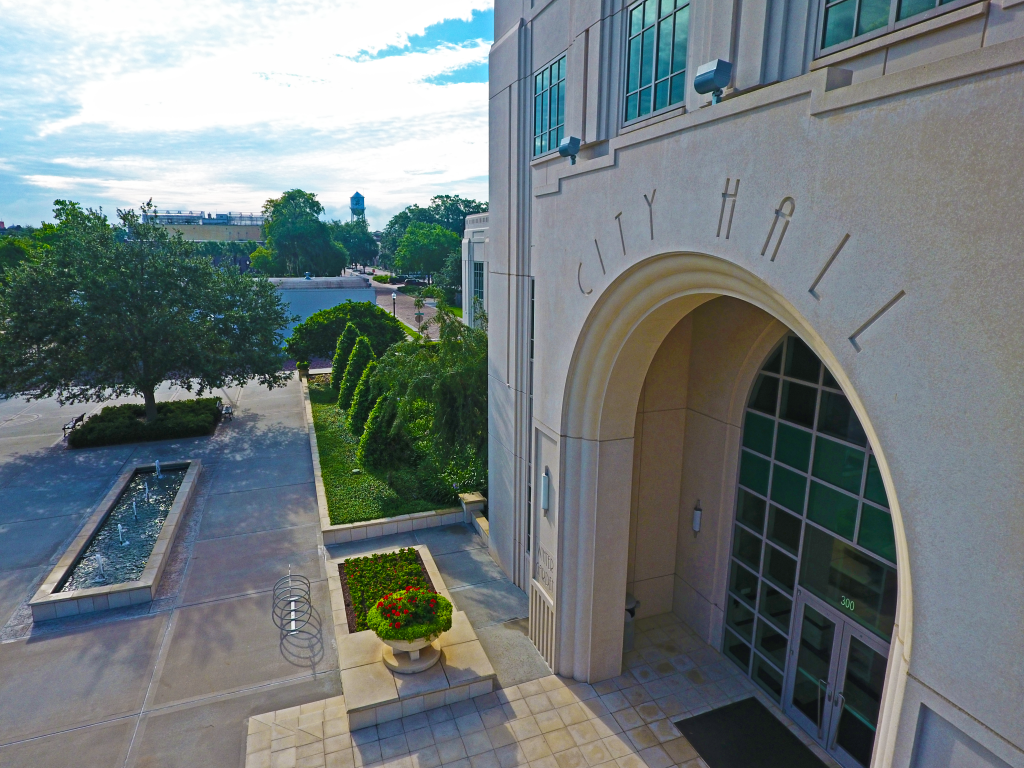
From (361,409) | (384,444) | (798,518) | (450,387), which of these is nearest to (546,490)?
(798,518)

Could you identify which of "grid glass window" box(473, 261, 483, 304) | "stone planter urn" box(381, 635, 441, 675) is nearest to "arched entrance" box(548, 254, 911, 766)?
"stone planter urn" box(381, 635, 441, 675)

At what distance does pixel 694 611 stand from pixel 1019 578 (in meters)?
7.55

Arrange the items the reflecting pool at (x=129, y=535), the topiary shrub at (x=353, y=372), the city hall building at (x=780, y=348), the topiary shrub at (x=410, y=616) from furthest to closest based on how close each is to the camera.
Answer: the topiary shrub at (x=353, y=372) → the reflecting pool at (x=129, y=535) → the topiary shrub at (x=410, y=616) → the city hall building at (x=780, y=348)

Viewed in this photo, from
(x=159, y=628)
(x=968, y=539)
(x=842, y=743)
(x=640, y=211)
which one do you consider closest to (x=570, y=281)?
(x=640, y=211)

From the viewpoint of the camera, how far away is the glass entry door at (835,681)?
748cm

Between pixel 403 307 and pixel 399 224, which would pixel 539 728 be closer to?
pixel 403 307

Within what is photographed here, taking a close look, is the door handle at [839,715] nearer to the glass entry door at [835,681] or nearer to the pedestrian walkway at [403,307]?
the glass entry door at [835,681]

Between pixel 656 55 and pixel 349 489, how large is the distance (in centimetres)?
1311

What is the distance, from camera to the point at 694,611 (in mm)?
10617

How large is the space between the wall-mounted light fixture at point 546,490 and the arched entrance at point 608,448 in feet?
0.58

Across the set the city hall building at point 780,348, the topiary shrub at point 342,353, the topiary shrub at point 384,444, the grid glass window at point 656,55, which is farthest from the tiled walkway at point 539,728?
the topiary shrub at point 342,353

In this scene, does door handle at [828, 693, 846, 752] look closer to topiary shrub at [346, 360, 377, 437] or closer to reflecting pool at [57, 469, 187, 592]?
reflecting pool at [57, 469, 187, 592]

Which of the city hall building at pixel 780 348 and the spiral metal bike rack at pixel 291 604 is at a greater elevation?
the city hall building at pixel 780 348

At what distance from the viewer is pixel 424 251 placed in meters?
82.8
